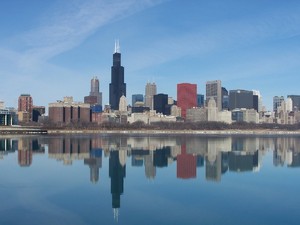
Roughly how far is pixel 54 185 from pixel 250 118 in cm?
18346

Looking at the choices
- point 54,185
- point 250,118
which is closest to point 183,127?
point 250,118

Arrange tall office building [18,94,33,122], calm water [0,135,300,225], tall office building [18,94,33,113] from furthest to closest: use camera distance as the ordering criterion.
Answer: tall office building [18,94,33,113] → tall office building [18,94,33,122] → calm water [0,135,300,225]

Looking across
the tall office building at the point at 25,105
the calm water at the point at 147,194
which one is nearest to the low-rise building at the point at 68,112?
the tall office building at the point at 25,105

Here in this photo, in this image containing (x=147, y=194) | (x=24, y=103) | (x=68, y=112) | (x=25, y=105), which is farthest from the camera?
(x=25, y=105)

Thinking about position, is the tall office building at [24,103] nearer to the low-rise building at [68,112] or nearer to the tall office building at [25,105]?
the tall office building at [25,105]

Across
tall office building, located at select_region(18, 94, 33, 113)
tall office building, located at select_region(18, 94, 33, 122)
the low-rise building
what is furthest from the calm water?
tall office building, located at select_region(18, 94, 33, 113)

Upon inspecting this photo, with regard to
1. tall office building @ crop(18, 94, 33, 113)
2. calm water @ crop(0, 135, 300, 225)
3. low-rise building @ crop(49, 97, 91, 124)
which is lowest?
calm water @ crop(0, 135, 300, 225)

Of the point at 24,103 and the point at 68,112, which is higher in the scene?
the point at 24,103

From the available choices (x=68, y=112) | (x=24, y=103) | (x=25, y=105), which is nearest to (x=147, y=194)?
(x=68, y=112)

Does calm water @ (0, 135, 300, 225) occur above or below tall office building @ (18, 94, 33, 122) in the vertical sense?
below

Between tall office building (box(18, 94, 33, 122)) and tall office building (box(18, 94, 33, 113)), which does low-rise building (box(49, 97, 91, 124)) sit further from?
tall office building (box(18, 94, 33, 113))

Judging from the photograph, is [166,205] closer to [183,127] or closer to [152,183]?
[152,183]

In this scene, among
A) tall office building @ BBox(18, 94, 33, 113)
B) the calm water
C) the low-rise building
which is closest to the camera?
the calm water

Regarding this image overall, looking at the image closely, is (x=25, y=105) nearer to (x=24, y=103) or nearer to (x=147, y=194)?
(x=24, y=103)
